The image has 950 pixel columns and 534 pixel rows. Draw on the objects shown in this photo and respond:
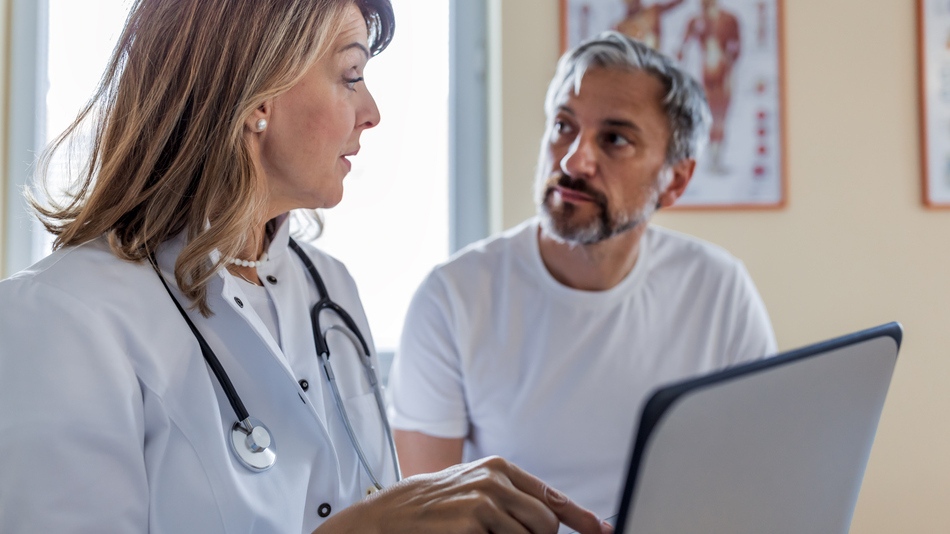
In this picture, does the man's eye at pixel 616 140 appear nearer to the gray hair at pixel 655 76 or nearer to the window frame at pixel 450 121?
the gray hair at pixel 655 76

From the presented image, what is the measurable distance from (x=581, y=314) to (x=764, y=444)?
1.07m

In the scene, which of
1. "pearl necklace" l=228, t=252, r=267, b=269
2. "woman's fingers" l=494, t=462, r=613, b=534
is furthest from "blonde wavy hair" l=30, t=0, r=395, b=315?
"woman's fingers" l=494, t=462, r=613, b=534

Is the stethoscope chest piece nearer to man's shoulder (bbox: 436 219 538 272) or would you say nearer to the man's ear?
man's shoulder (bbox: 436 219 538 272)

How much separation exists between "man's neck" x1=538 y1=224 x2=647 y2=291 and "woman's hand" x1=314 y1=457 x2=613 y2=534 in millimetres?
863

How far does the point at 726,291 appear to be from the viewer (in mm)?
1680

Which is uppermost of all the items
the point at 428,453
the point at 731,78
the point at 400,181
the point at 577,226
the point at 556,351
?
the point at 731,78

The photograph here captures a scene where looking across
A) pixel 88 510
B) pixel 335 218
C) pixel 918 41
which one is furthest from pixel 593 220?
pixel 918 41

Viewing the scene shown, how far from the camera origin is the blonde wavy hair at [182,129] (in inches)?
38.0

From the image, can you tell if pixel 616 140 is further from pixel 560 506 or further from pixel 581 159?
pixel 560 506

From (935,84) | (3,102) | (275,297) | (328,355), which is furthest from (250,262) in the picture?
(935,84)

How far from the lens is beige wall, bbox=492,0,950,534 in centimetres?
218

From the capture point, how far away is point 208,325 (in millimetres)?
988

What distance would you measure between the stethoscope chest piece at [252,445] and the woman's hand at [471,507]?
0.14 metres

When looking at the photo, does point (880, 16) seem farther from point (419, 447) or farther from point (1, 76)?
point (1, 76)
